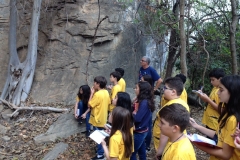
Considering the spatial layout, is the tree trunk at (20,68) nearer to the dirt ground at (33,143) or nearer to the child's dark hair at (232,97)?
the dirt ground at (33,143)

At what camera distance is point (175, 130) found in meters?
2.12

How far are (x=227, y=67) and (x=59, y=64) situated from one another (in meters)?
5.56

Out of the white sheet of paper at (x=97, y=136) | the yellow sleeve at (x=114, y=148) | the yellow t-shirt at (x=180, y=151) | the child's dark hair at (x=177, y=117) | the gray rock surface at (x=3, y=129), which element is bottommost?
the gray rock surface at (x=3, y=129)

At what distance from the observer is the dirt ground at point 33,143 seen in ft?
16.5

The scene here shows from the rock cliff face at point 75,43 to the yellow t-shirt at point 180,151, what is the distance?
6.00 meters

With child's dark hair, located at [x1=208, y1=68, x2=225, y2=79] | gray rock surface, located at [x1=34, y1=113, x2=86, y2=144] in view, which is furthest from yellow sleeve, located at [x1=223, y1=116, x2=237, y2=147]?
gray rock surface, located at [x1=34, y1=113, x2=86, y2=144]

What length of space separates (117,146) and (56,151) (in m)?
2.69

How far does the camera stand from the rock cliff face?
806 cm

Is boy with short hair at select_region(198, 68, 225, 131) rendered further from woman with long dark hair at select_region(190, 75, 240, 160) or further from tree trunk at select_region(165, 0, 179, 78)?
tree trunk at select_region(165, 0, 179, 78)

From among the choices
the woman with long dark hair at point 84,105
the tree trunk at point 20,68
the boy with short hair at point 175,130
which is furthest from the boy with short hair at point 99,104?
the tree trunk at point 20,68

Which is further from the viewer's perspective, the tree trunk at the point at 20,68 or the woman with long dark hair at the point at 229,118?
the tree trunk at the point at 20,68

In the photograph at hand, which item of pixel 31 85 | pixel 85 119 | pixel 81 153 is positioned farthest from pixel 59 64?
pixel 81 153

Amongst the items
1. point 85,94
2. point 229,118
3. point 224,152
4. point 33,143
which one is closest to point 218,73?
point 229,118

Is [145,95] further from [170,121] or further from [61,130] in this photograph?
[61,130]
